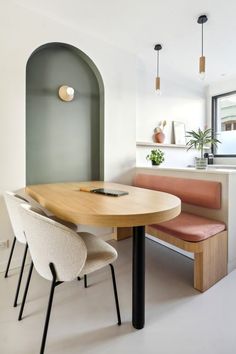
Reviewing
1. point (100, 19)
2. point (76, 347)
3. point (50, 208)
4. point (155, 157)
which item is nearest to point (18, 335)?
point (76, 347)

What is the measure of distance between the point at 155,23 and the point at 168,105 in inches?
57.2

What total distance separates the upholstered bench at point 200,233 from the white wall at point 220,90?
2.13 m

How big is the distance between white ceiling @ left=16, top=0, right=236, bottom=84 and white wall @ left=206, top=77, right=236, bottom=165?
824 mm

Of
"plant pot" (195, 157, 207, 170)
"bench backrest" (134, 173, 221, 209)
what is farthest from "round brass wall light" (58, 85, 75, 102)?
"plant pot" (195, 157, 207, 170)

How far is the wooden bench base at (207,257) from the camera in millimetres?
1781

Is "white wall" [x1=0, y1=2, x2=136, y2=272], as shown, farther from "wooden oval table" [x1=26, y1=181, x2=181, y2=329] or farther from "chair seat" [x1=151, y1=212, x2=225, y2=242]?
"chair seat" [x1=151, y1=212, x2=225, y2=242]

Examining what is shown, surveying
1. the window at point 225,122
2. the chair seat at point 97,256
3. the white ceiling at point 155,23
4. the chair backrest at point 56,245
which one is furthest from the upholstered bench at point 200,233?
the window at point 225,122

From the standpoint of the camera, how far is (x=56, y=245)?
3.48 feet

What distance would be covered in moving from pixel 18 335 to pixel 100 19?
2.84m

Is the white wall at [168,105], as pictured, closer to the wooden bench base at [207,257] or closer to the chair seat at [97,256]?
the wooden bench base at [207,257]

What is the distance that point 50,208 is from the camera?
55.2 inches

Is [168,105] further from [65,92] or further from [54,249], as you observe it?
[54,249]

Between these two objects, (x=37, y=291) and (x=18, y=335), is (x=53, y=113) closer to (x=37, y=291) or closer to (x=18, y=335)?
(x=37, y=291)

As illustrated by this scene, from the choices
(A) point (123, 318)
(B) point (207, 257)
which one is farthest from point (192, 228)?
(A) point (123, 318)
